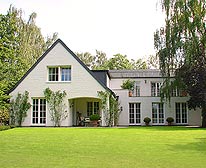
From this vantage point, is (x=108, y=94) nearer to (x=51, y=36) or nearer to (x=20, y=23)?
(x=20, y=23)

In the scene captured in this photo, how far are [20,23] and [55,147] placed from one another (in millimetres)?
32378

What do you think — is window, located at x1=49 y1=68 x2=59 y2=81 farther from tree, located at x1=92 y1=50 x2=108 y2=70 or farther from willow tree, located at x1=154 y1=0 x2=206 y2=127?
tree, located at x1=92 y1=50 x2=108 y2=70

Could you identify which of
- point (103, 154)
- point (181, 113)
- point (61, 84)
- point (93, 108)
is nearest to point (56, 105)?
point (61, 84)

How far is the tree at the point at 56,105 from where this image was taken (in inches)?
1090

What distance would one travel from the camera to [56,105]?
27.7 meters

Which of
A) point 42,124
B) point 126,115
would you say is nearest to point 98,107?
point 126,115

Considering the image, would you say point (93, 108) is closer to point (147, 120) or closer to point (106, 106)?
point (106, 106)

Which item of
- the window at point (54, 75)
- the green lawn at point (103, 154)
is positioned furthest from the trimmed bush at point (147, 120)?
the green lawn at point (103, 154)

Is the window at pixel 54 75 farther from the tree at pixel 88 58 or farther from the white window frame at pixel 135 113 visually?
the tree at pixel 88 58

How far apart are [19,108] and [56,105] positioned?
333 cm

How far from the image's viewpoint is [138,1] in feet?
52.5

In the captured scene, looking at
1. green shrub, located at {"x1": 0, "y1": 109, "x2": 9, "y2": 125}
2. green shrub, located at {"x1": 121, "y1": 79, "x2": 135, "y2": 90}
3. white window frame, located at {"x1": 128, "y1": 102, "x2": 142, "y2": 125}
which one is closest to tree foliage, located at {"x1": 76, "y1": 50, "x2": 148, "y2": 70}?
green shrub, located at {"x1": 121, "y1": 79, "x2": 135, "y2": 90}

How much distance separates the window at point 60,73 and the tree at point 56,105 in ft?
4.05

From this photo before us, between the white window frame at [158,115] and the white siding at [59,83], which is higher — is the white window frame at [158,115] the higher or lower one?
the lower one
